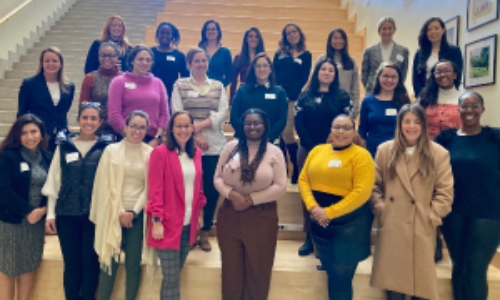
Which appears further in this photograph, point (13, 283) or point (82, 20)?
point (82, 20)

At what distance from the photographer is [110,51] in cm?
305

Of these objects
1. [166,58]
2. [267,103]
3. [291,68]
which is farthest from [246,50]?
[267,103]

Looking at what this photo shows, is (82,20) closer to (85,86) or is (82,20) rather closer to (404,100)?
(85,86)

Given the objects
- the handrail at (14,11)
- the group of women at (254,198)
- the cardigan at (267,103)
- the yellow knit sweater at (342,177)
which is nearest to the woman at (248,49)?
the cardigan at (267,103)

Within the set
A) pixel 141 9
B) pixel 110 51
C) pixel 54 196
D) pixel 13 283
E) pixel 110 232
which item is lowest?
pixel 13 283

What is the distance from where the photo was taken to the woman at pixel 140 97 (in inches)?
110

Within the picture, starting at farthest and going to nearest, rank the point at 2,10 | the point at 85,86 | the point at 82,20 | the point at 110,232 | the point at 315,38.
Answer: the point at 82,20
the point at 315,38
the point at 2,10
the point at 85,86
the point at 110,232

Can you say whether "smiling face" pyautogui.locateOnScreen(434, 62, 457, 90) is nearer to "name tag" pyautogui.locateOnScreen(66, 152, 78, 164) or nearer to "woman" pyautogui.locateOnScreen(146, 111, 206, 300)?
"woman" pyautogui.locateOnScreen(146, 111, 206, 300)

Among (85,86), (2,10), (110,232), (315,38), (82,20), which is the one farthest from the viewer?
(82,20)

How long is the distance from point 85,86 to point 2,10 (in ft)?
13.6

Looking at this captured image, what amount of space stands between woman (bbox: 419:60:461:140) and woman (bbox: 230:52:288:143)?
100cm

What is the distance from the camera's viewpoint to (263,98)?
2939mm

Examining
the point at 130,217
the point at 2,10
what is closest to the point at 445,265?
the point at 130,217

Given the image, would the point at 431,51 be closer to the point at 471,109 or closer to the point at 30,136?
the point at 471,109
